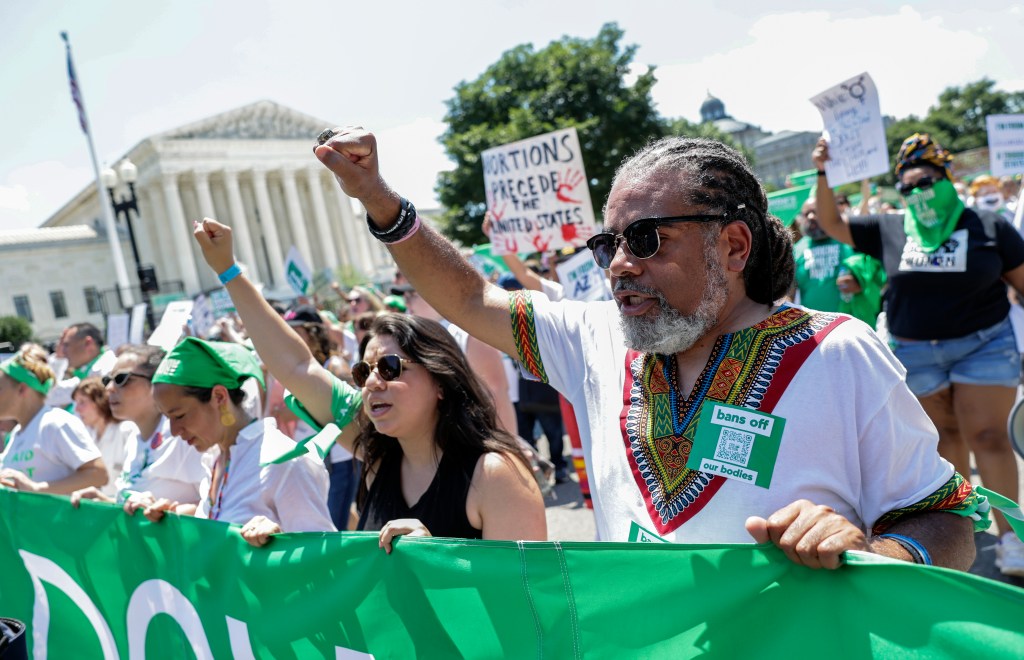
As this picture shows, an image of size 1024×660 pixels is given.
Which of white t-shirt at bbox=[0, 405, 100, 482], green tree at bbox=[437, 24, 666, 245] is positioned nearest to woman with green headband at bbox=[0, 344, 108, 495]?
white t-shirt at bbox=[0, 405, 100, 482]

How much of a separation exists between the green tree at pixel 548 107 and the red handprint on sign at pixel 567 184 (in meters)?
28.8

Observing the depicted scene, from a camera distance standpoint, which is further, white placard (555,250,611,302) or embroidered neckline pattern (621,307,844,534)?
white placard (555,250,611,302)

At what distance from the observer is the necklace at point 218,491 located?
2.94 metres

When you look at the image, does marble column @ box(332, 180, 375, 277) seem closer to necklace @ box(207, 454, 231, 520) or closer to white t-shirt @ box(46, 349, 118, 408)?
white t-shirt @ box(46, 349, 118, 408)

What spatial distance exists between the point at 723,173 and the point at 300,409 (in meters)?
1.84

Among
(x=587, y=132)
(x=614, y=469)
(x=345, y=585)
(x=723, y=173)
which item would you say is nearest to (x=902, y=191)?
(x=723, y=173)

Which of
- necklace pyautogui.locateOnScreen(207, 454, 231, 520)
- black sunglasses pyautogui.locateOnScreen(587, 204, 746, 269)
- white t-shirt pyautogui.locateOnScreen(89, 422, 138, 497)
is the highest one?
black sunglasses pyautogui.locateOnScreen(587, 204, 746, 269)

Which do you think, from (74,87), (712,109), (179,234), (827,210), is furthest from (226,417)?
(712,109)

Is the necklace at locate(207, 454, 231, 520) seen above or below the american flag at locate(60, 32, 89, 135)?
below

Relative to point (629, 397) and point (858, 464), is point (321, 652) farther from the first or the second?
point (858, 464)

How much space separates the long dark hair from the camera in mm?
2650

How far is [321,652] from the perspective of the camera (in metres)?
2.16

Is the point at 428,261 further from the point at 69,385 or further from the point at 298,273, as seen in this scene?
the point at 298,273

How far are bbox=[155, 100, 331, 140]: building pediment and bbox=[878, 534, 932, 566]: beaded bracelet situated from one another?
215ft
